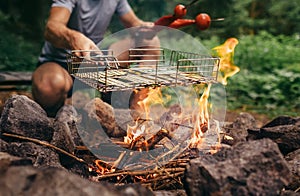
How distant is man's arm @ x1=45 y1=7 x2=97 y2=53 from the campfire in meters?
0.24

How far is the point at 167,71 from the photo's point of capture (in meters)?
2.45

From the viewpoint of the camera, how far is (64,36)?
291cm

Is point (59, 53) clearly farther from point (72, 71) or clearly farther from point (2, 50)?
point (2, 50)

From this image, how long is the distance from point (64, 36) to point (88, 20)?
1183 millimetres

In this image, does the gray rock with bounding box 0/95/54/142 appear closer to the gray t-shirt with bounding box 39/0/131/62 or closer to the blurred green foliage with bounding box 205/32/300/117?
the gray t-shirt with bounding box 39/0/131/62

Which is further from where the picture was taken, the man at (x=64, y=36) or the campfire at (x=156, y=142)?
the man at (x=64, y=36)

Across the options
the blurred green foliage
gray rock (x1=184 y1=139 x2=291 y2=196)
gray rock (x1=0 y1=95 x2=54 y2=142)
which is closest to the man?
gray rock (x1=0 y1=95 x2=54 y2=142)

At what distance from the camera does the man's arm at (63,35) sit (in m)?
2.61

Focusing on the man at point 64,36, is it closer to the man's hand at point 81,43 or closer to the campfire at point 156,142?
the man's hand at point 81,43

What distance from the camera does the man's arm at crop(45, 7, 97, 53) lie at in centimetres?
261

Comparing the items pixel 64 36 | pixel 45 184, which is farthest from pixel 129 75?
pixel 45 184

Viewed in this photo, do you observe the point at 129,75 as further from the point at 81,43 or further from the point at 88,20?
the point at 88,20

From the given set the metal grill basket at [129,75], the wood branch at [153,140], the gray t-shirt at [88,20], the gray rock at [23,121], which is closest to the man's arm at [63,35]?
the metal grill basket at [129,75]

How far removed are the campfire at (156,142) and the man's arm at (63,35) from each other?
243 mm
